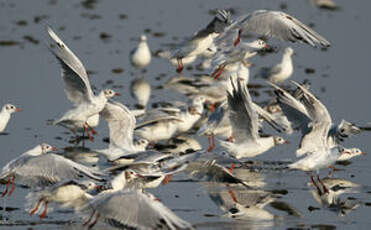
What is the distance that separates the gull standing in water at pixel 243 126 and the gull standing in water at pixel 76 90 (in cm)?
227

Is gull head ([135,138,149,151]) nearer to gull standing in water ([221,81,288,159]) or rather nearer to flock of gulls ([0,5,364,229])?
flock of gulls ([0,5,364,229])

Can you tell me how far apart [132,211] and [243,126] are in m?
4.00

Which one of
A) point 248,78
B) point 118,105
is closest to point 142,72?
point 248,78

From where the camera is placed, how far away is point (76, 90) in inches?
542

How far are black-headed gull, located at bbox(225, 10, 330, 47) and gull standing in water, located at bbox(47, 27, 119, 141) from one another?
8.00 ft

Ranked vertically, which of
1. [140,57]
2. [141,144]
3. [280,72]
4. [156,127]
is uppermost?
[140,57]

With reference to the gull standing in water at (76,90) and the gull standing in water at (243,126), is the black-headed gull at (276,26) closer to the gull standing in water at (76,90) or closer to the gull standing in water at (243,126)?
the gull standing in water at (243,126)

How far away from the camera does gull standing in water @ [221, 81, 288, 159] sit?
1211cm

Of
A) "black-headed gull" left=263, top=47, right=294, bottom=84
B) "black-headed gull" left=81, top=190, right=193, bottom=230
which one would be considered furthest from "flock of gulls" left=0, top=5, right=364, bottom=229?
"black-headed gull" left=263, top=47, right=294, bottom=84

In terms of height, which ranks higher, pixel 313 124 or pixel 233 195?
pixel 313 124

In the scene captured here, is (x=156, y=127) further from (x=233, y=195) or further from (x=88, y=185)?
(x=88, y=185)

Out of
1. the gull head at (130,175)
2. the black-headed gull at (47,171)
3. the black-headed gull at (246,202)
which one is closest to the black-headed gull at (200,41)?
the black-headed gull at (246,202)

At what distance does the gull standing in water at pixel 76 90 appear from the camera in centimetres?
1327

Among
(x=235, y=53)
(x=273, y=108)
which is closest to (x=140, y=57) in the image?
(x=273, y=108)
